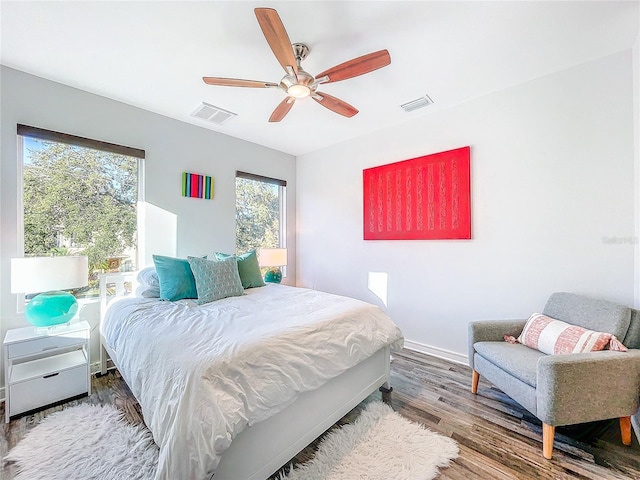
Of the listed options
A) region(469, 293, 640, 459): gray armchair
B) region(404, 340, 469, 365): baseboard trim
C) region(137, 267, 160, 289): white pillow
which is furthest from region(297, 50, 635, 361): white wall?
region(137, 267, 160, 289): white pillow

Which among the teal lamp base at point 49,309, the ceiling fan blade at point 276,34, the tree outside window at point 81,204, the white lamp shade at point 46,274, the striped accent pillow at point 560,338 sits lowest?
the striped accent pillow at point 560,338

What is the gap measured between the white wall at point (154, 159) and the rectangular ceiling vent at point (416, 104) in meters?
2.16

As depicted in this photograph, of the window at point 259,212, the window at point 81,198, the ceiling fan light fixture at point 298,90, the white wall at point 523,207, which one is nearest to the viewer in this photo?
the ceiling fan light fixture at point 298,90

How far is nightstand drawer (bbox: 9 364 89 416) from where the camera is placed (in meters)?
1.94

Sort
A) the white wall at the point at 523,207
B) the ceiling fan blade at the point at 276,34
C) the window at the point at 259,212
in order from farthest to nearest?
the window at the point at 259,212, the white wall at the point at 523,207, the ceiling fan blade at the point at 276,34

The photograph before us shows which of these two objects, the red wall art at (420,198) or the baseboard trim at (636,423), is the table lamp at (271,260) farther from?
the baseboard trim at (636,423)

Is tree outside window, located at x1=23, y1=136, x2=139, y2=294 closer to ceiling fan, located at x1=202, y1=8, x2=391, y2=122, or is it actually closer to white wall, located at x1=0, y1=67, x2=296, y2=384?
white wall, located at x1=0, y1=67, x2=296, y2=384

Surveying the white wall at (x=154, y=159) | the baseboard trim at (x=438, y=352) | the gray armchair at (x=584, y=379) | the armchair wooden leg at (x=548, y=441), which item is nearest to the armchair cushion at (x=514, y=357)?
the gray armchair at (x=584, y=379)

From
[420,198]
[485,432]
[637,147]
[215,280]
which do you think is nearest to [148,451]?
[215,280]

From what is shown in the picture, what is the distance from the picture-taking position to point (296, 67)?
1.78 metres

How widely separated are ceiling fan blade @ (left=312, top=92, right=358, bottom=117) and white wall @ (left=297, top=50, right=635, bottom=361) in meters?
1.18

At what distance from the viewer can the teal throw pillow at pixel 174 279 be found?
2.41m

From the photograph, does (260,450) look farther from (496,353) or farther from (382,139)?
(382,139)

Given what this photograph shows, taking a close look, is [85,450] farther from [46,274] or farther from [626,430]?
[626,430]
